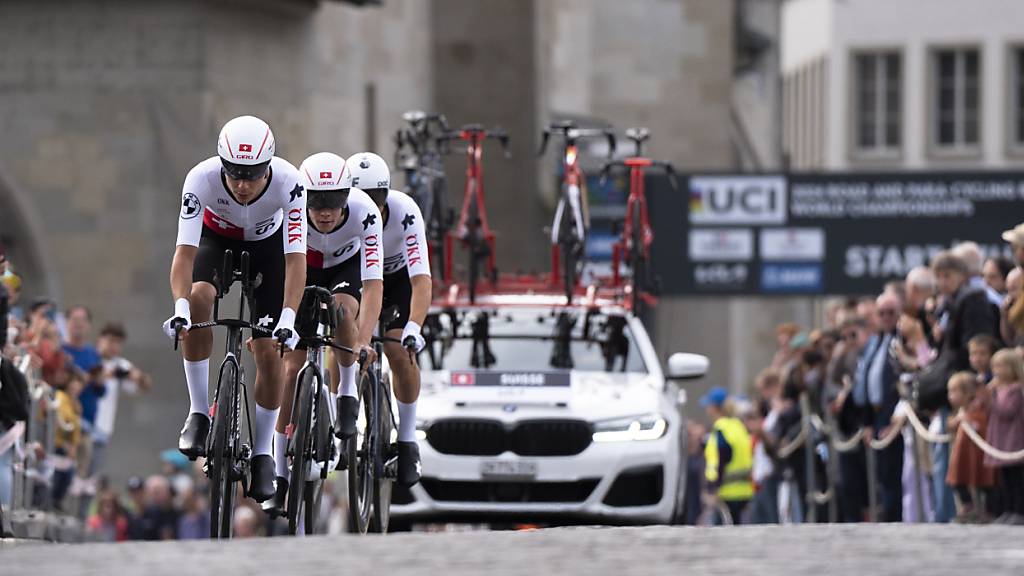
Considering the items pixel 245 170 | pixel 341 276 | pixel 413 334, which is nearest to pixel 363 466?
pixel 413 334

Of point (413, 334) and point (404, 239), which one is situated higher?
point (404, 239)

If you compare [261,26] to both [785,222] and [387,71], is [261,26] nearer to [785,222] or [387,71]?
[387,71]

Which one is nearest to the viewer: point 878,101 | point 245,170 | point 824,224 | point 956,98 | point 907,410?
point 245,170

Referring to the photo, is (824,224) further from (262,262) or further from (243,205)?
(243,205)

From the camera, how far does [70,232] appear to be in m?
29.1

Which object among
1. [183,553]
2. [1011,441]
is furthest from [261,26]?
[183,553]

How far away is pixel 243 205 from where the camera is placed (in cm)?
1388

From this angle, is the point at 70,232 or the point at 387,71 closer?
the point at 70,232

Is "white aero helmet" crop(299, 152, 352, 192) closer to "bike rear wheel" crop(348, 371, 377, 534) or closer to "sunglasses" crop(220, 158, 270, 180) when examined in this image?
"sunglasses" crop(220, 158, 270, 180)

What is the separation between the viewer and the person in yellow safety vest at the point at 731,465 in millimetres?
26078

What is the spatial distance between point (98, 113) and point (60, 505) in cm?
821

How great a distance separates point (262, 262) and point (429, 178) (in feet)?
23.5

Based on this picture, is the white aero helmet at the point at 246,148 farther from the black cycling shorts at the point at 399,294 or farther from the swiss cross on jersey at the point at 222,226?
the black cycling shorts at the point at 399,294

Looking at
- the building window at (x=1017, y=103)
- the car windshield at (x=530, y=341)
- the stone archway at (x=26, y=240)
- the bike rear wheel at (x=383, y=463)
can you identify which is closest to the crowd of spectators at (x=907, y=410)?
the car windshield at (x=530, y=341)
